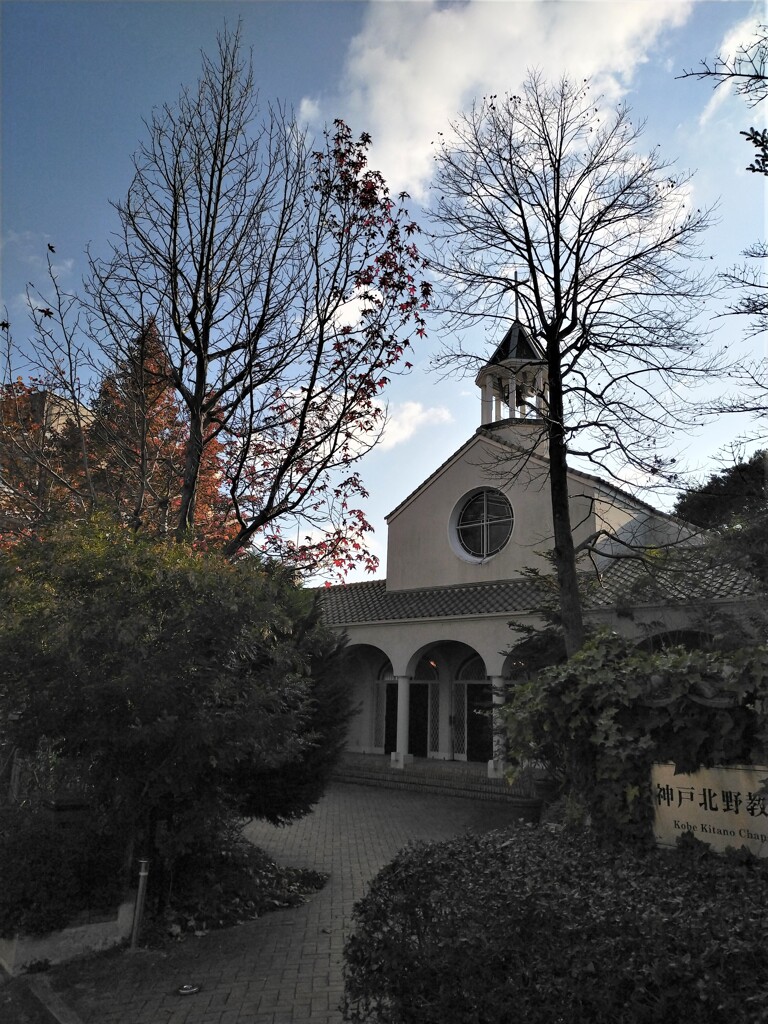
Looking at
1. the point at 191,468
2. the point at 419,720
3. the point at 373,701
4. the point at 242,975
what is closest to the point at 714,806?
the point at 242,975

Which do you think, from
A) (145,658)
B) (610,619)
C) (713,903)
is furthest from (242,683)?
(610,619)

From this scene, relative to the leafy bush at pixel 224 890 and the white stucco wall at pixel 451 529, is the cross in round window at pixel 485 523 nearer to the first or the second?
the white stucco wall at pixel 451 529

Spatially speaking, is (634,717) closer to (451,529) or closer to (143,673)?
(143,673)

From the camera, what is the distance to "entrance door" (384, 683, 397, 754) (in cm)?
2309

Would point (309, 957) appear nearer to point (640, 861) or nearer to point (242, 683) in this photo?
point (242, 683)

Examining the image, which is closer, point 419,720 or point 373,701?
point 419,720

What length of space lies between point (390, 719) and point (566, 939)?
20.5 metres

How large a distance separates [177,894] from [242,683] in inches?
95.3

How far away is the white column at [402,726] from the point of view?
2003cm

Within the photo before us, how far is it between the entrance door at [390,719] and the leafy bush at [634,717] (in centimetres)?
1853

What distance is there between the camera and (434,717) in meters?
22.2

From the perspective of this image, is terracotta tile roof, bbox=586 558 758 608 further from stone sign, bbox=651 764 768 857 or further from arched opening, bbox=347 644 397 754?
arched opening, bbox=347 644 397 754

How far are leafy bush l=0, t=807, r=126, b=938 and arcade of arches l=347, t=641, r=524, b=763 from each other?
13667mm

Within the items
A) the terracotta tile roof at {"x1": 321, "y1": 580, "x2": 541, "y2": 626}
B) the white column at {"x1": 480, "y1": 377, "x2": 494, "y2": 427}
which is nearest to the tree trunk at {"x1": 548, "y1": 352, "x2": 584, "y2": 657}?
the terracotta tile roof at {"x1": 321, "y1": 580, "x2": 541, "y2": 626}
